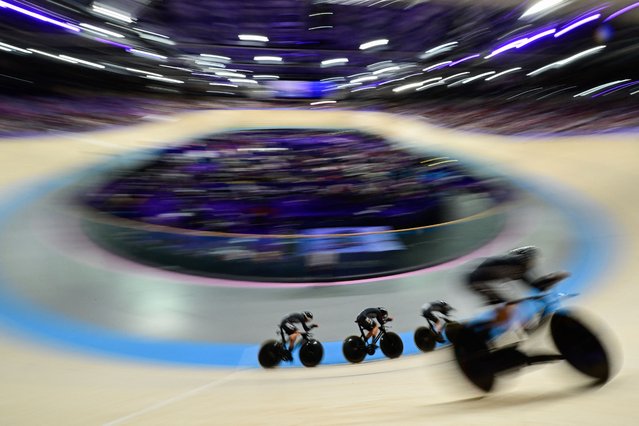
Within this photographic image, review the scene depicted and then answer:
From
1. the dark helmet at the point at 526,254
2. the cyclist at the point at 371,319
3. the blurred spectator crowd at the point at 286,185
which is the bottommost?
the cyclist at the point at 371,319

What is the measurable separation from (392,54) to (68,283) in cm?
239

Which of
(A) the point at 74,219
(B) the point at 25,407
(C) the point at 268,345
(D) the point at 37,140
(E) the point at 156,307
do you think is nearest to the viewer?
(B) the point at 25,407

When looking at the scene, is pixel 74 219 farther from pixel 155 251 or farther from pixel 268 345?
pixel 268 345

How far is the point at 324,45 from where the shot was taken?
3.20m

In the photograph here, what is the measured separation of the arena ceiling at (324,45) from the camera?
10.1 ft

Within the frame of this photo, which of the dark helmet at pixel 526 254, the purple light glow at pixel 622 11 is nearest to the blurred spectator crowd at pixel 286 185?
the purple light glow at pixel 622 11

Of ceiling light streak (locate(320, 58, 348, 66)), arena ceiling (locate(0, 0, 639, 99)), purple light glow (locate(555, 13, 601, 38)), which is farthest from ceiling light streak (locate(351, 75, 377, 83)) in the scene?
purple light glow (locate(555, 13, 601, 38))

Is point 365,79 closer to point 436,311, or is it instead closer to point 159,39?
point 159,39

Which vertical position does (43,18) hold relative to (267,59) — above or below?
above

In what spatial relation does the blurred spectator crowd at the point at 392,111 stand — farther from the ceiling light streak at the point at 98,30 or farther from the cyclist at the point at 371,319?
the cyclist at the point at 371,319

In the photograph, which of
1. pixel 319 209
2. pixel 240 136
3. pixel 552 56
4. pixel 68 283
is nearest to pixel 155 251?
pixel 68 283

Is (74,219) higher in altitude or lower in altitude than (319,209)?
higher

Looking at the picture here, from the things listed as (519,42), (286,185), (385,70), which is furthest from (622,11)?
(286,185)

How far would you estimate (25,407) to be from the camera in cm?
117
